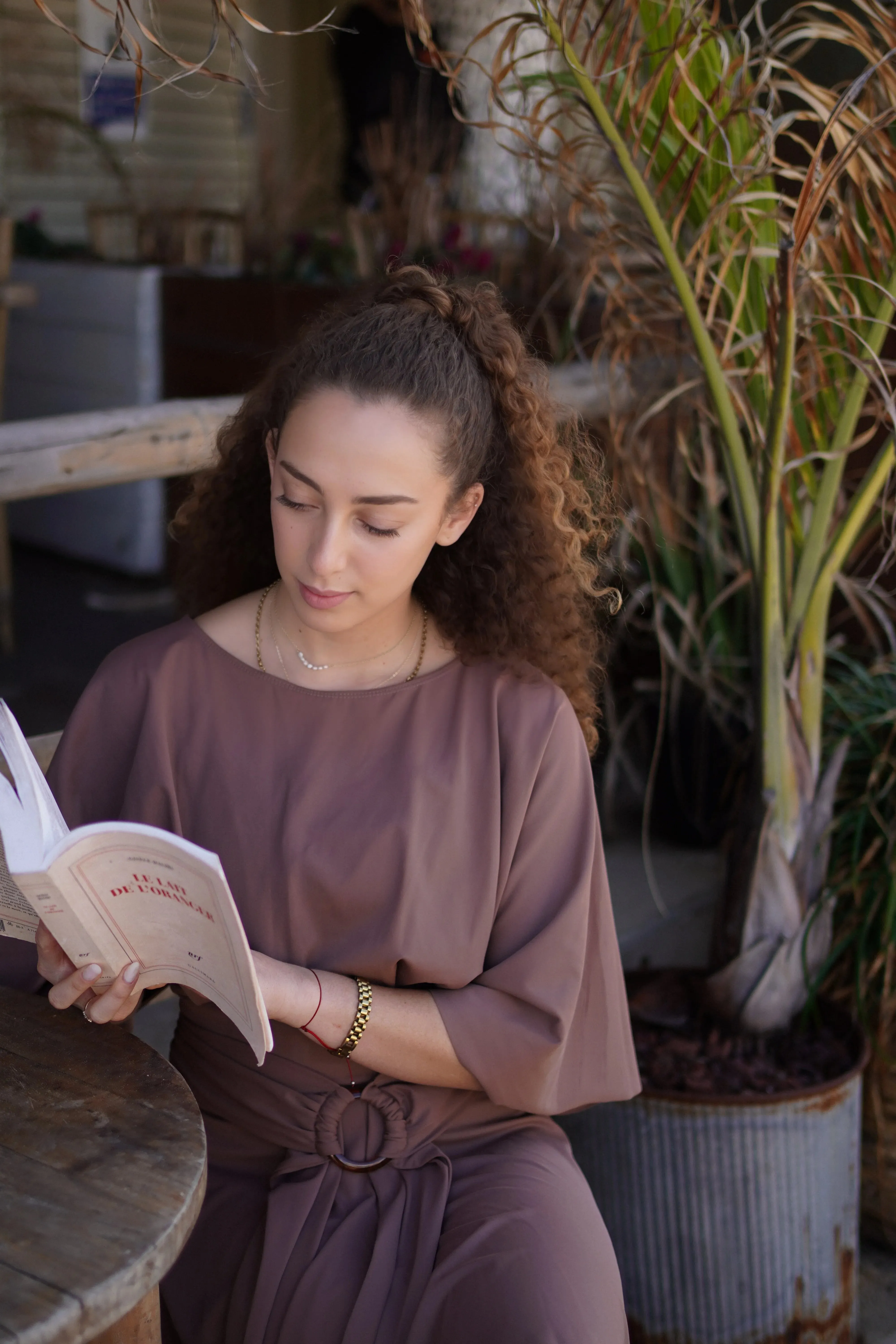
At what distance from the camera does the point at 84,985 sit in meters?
1.18

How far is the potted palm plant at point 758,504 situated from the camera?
1733 mm

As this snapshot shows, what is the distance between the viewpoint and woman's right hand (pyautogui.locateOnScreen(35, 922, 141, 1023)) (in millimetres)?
1169

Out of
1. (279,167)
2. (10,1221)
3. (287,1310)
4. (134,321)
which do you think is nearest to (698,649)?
(287,1310)

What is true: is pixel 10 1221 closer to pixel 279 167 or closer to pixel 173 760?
pixel 173 760

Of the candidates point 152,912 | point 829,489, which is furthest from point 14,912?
point 829,489

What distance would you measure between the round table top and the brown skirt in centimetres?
30

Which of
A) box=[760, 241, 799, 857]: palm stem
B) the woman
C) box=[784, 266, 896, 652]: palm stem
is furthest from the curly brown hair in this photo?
box=[784, 266, 896, 652]: palm stem

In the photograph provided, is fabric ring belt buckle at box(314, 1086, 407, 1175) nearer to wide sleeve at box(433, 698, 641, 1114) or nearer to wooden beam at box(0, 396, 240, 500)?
wide sleeve at box(433, 698, 641, 1114)

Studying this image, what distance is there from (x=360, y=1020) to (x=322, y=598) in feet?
1.48

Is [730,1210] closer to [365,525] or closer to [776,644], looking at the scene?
[776,644]

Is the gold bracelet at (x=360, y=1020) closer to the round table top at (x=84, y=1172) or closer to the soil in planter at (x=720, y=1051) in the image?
the round table top at (x=84, y=1172)

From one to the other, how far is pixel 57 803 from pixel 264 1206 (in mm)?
500

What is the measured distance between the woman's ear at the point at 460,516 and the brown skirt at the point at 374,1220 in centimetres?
60

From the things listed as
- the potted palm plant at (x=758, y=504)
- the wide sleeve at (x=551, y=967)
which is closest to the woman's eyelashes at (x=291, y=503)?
the wide sleeve at (x=551, y=967)
